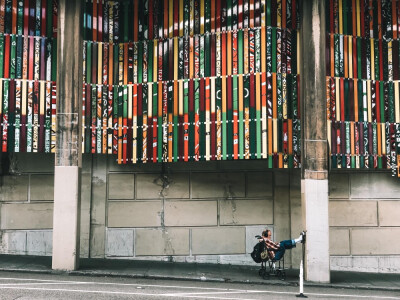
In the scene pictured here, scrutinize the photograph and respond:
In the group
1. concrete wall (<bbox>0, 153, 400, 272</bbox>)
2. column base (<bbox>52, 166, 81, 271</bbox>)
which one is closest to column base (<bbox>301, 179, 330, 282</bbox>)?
concrete wall (<bbox>0, 153, 400, 272</bbox>)

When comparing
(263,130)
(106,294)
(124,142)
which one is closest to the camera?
(106,294)

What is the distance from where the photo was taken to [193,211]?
18.6 metres

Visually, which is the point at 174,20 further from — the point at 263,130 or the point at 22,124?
the point at 22,124

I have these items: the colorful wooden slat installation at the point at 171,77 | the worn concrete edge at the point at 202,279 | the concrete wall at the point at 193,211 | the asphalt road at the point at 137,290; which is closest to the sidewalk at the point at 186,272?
the worn concrete edge at the point at 202,279

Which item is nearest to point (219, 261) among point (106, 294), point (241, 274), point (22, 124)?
point (241, 274)

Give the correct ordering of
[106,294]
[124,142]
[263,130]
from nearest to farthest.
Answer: [106,294] < [263,130] < [124,142]

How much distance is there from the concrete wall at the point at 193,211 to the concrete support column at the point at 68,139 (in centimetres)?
239

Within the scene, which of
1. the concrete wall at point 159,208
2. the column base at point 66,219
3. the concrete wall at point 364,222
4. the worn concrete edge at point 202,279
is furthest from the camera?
the concrete wall at point 159,208

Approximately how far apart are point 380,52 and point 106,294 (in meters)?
12.1

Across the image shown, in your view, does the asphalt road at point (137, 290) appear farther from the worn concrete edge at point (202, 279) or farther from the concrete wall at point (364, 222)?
the concrete wall at point (364, 222)

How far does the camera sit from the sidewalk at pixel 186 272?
15391 mm

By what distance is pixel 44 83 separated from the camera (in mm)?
17078

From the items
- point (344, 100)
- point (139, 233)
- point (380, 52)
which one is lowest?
point (139, 233)

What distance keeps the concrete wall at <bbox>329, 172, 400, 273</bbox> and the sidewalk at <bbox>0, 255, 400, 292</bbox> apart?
623mm
